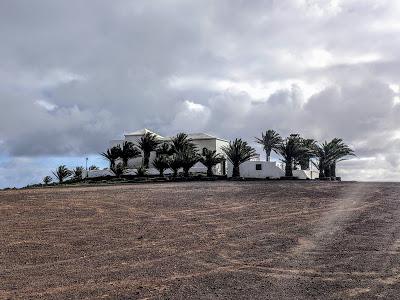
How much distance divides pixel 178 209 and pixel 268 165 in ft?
109

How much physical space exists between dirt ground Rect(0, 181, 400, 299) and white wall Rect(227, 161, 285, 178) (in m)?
28.4

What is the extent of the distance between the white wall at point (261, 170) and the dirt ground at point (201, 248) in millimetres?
28425

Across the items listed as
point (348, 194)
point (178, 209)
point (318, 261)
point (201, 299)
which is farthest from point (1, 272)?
point (348, 194)

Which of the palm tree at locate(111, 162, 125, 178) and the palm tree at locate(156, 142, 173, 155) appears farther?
the palm tree at locate(156, 142, 173, 155)

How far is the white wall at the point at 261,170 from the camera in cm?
5316

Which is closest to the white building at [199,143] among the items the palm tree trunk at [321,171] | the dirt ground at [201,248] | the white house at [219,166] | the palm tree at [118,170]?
the white house at [219,166]

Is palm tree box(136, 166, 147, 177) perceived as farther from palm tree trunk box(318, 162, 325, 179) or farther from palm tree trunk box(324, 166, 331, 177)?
palm tree trunk box(324, 166, 331, 177)

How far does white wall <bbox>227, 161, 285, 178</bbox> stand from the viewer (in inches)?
2093

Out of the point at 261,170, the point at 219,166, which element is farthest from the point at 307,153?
the point at 219,166

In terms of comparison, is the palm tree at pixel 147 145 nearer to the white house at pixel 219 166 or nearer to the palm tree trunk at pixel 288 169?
the white house at pixel 219 166

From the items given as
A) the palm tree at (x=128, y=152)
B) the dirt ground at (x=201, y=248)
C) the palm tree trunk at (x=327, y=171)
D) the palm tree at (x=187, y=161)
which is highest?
the palm tree at (x=128, y=152)

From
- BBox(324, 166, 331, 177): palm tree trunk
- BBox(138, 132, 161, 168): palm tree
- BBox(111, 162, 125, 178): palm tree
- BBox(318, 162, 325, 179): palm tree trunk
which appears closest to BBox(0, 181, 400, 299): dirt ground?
BBox(111, 162, 125, 178): palm tree

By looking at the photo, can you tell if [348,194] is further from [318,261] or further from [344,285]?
[344,285]

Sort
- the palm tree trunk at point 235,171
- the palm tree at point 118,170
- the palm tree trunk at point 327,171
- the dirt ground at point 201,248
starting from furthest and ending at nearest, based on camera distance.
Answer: the palm tree trunk at point 327,171, the palm tree at point 118,170, the palm tree trunk at point 235,171, the dirt ground at point 201,248
